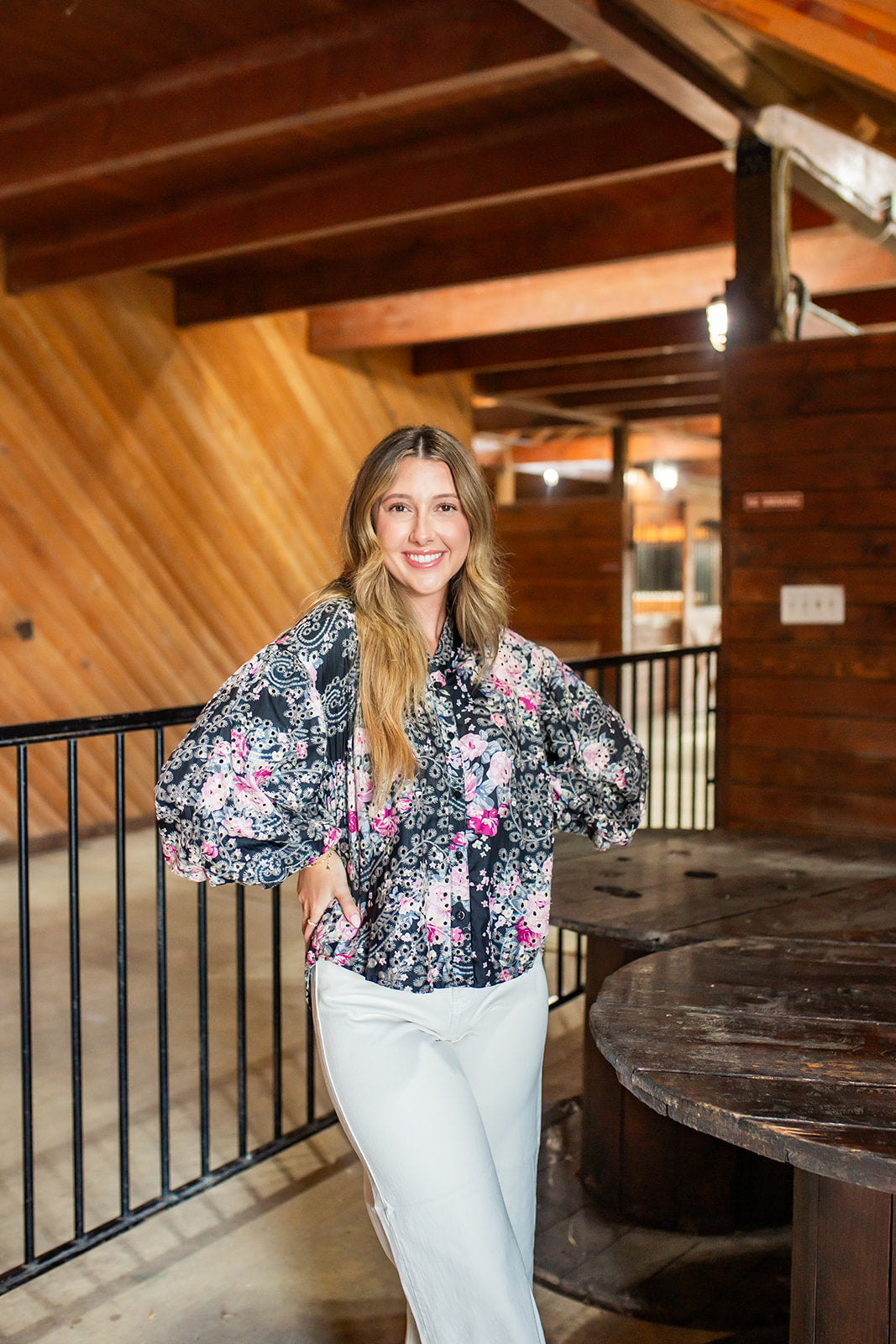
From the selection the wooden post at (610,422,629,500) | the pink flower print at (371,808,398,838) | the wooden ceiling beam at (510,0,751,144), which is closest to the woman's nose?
the pink flower print at (371,808,398,838)

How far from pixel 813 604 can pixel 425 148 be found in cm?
250

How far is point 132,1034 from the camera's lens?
142 inches

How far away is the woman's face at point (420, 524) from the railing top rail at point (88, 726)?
677 mm

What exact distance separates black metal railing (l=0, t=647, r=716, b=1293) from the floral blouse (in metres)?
0.16

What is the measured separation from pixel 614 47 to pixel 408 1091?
2908 millimetres

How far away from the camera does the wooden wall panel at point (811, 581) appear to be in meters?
3.71

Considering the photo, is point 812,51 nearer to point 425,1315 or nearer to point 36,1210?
point 425,1315

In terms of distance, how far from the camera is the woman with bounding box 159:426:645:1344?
1.46 metres

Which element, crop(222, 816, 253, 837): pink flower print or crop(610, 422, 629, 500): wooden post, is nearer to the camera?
crop(222, 816, 253, 837): pink flower print

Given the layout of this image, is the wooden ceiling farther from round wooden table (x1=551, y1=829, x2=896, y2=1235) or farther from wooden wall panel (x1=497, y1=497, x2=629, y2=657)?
wooden wall panel (x1=497, y1=497, x2=629, y2=657)

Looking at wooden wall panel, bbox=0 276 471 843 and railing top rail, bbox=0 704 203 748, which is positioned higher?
wooden wall panel, bbox=0 276 471 843

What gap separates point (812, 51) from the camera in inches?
94.7

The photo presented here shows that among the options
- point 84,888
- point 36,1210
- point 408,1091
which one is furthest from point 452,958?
point 84,888

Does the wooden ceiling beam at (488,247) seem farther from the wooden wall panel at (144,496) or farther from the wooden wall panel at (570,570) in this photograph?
the wooden wall panel at (570,570)
